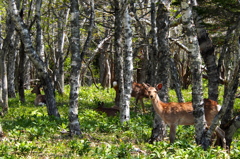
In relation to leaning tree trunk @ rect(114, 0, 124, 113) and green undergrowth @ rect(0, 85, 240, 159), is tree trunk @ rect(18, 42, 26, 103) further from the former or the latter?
leaning tree trunk @ rect(114, 0, 124, 113)

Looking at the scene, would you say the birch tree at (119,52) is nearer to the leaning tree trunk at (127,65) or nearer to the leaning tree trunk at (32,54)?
the leaning tree trunk at (127,65)

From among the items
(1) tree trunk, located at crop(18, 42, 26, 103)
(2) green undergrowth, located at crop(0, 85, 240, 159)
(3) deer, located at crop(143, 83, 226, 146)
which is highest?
(1) tree trunk, located at crop(18, 42, 26, 103)

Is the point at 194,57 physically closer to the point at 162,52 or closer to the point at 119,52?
the point at 162,52

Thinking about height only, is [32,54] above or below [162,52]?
above

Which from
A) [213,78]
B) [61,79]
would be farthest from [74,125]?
[61,79]

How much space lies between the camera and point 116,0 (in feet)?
42.6

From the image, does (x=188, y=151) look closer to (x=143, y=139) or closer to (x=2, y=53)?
(x=143, y=139)

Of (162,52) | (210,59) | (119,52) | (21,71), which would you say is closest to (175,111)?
(162,52)

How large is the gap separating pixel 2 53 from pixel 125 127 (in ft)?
19.5

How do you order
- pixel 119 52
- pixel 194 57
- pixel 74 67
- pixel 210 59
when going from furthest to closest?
pixel 210 59 < pixel 119 52 < pixel 74 67 < pixel 194 57

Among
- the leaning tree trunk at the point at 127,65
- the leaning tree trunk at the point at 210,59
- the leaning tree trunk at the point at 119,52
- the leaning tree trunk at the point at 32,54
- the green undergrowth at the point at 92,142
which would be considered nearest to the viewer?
the green undergrowth at the point at 92,142

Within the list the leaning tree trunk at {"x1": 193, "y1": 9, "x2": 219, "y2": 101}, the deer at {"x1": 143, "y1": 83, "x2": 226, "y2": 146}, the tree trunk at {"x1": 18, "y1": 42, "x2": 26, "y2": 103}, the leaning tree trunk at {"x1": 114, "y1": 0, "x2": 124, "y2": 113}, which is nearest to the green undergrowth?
the deer at {"x1": 143, "y1": 83, "x2": 226, "y2": 146}

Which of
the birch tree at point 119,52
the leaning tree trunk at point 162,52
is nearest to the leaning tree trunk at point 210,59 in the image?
the birch tree at point 119,52

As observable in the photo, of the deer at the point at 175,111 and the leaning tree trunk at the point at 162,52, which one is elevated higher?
the leaning tree trunk at the point at 162,52
